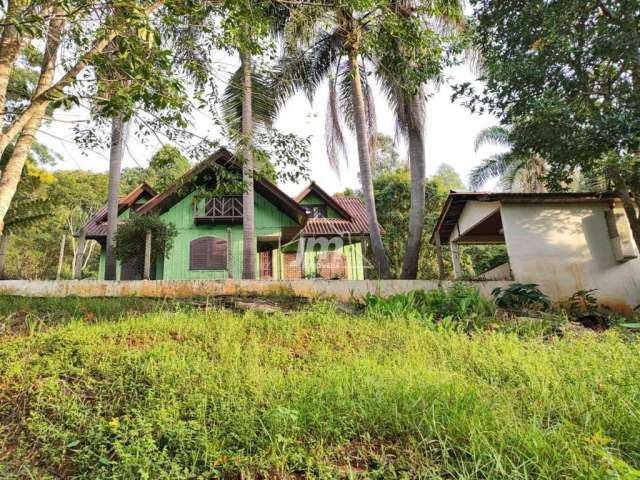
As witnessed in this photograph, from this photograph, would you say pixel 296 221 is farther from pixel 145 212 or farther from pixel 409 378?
pixel 409 378

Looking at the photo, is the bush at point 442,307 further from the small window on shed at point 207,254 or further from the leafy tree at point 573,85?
the small window on shed at point 207,254

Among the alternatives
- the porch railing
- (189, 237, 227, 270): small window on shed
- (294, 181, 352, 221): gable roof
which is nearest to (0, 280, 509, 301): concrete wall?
(189, 237, 227, 270): small window on shed

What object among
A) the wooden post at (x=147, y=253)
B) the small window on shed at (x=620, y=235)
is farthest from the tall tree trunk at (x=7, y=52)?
the small window on shed at (x=620, y=235)

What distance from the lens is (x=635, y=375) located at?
132 inches

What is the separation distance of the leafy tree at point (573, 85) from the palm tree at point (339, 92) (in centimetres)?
334

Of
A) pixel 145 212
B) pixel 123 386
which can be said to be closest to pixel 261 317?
pixel 123 386

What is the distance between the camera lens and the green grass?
238 cm

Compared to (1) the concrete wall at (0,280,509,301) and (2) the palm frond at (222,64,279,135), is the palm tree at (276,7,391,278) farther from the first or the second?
(1) the concrete wall at (0,280,509,301)

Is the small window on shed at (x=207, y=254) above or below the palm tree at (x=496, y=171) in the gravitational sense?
below

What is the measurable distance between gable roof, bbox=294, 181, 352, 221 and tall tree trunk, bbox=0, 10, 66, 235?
12186mm

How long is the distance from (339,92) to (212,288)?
7821 mm

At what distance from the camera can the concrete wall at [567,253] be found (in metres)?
7.84

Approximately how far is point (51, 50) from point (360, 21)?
4.38 m

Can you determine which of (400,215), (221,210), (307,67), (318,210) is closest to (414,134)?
(307,67)
